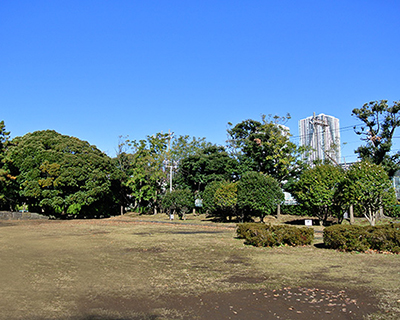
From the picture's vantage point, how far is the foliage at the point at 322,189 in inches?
816

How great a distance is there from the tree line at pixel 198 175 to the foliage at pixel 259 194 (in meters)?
0.07

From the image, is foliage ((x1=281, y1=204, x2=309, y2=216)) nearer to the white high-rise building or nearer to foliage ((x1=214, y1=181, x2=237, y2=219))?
the white high-rise building

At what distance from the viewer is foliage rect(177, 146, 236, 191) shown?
115 feet

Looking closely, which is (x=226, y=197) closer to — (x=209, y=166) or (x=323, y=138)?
(x=209, y=166)

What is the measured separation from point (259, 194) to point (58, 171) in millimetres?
18024

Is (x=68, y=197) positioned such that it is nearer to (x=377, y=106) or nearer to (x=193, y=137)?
(x=193, y=137)

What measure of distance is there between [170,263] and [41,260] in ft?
11.9

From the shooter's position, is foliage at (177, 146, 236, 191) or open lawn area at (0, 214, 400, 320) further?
foliage at (177, 146, 236, 191)

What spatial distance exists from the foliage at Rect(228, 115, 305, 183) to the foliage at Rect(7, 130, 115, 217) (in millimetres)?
13673

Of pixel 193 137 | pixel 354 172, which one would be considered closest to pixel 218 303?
pixel 354 172

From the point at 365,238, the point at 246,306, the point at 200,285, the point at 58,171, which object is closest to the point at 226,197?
the point at 58,171

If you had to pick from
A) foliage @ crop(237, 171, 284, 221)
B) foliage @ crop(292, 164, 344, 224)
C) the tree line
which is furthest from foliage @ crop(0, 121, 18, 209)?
foliage @ crop(292, 164, 344, 224)

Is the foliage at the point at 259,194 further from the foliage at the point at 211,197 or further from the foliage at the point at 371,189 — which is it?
the foliage at the point at 371,189

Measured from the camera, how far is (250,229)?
12.7 m
